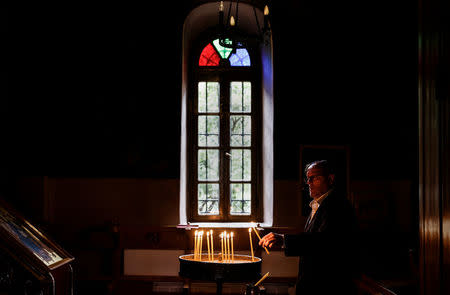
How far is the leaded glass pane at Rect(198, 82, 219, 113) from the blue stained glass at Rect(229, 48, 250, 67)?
17.5 inches

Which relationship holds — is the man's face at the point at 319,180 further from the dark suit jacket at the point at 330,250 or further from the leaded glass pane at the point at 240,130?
the leaded glass pane at the point at 240,130

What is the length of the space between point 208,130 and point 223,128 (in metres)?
0.24

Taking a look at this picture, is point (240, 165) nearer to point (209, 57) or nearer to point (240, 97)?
point (240, 97)

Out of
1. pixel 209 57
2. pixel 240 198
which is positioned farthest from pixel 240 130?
pixel 209 57

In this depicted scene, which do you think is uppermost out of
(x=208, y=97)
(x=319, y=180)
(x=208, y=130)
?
(x=208, y=97)

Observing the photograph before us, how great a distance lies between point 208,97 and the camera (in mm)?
7336

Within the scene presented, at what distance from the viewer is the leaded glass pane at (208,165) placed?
7.20 meters

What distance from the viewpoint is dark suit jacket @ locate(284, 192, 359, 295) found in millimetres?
3266

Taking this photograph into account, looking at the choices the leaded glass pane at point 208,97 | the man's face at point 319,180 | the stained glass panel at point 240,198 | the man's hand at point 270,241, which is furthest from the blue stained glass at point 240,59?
the man's hand at point 270,241

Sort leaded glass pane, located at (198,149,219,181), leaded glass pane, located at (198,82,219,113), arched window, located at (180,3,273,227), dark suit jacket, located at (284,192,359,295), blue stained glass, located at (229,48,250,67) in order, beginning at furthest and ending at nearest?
blue stained glass, located at (229,48,250,67) → leaded glass pane, located at (198,82,219,113) → leaded glass pane, located at (198,149,219,181) → arched window, located at (180,3,273,227) → dark suit jacket, located at (284,192,359,295)

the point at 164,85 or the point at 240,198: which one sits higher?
the point at 164,85

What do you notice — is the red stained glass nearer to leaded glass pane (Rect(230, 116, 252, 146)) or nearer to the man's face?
leaded glass pane (Rect(230, 116, 252, 146))

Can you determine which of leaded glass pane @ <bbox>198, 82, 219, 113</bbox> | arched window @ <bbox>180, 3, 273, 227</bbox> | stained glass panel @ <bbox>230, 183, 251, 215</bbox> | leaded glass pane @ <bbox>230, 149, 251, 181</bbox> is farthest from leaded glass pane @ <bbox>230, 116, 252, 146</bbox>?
stained glass panel @ <bbox>230, 183, 251, 215</bbox>

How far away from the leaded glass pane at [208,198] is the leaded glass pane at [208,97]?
46.3 inches
